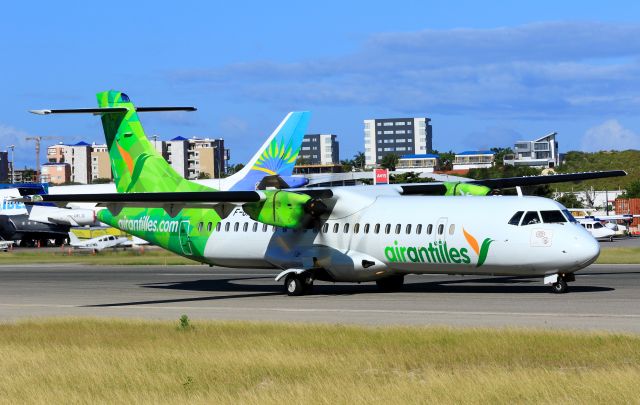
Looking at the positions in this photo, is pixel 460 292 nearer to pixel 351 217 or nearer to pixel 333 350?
pixel 351 217

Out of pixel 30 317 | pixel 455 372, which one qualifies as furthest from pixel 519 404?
pixel 30 317

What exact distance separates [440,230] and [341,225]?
3312 mm

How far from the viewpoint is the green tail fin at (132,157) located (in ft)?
112

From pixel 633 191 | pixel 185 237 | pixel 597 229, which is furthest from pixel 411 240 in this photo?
pixel 633 191

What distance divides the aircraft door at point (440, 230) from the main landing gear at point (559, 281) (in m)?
2.90

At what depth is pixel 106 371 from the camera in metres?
15.8

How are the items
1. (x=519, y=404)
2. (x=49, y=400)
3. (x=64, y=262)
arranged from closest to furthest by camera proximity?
(x=519, y=404) < (x=49, y=400) < (x=64, y=262)

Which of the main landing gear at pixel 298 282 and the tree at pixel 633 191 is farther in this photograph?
the tree at pixel 633 191

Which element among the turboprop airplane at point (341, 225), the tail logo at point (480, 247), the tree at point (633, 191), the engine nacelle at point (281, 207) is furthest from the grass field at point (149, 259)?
the tree at point (633, 191)

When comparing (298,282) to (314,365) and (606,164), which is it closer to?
(314,365)

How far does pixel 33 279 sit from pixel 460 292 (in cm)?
2017

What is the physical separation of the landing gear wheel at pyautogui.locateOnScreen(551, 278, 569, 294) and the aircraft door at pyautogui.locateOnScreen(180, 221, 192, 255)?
11617 millimetres

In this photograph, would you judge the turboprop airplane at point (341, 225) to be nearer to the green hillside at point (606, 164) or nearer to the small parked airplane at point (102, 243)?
the small parked airplane at point (102, 243)

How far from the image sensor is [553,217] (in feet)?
86.4
